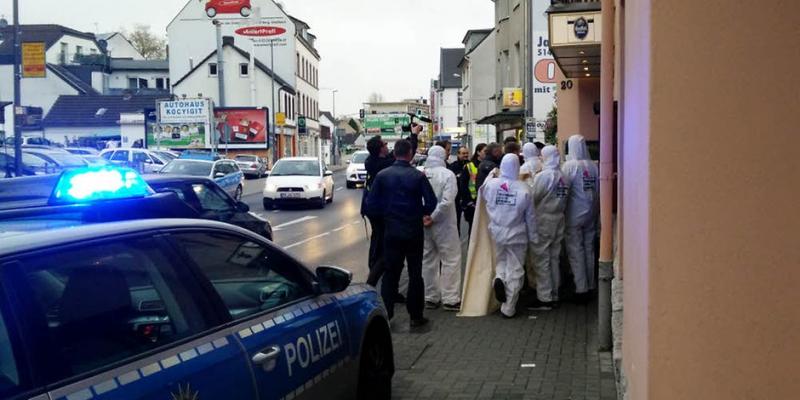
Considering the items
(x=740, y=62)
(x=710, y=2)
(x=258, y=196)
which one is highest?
(x=710, y=2)

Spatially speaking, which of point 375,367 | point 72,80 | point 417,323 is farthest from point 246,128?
point 375,367

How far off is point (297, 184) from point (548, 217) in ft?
54.0

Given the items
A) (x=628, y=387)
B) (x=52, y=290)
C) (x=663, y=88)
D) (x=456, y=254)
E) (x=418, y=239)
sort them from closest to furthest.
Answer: (x=52, y=290), (x=663, y=88), (x=628, y=387), (x=418, y=239), (x=456, y=254)

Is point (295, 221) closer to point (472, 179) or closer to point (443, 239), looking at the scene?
point (472, 179)

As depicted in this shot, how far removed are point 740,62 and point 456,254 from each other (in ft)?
21.3

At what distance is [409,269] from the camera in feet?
27.9

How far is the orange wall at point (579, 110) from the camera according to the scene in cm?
1646

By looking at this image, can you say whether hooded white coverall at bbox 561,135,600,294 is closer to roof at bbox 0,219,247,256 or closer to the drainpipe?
the drainpipe

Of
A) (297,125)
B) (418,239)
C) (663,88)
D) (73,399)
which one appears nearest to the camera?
(73,399)

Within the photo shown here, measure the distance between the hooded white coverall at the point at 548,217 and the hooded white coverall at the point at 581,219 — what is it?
0.19m

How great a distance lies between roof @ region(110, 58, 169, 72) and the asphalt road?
183ft

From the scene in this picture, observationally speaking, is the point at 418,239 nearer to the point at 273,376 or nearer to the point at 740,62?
the point at 273,376

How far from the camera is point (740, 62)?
309 cm

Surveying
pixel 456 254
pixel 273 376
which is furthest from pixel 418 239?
pixel 273 376
